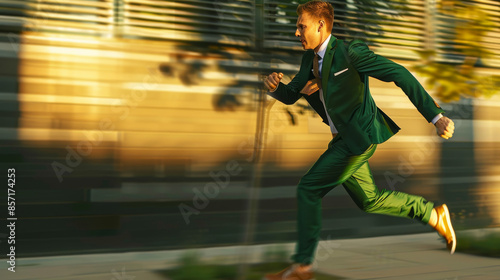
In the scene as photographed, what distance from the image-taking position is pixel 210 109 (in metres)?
7.46

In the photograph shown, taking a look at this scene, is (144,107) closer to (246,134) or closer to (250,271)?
(246,134)

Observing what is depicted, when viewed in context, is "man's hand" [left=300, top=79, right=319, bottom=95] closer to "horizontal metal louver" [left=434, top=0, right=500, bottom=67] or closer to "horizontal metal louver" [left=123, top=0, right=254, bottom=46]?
"horizontal metal louver" [left=123, top=0, right=254, bottom=46]

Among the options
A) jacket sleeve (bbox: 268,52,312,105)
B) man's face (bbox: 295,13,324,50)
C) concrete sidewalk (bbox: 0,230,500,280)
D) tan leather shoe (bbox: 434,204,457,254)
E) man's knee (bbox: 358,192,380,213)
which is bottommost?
concrete sidewalk (bbox: 0,230,500,280)

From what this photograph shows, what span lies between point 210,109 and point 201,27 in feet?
2.55

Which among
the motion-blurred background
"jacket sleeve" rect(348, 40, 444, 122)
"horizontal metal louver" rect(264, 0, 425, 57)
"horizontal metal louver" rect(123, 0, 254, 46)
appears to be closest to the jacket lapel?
"jacket sleeve" rect(348, 40, 444, 122)

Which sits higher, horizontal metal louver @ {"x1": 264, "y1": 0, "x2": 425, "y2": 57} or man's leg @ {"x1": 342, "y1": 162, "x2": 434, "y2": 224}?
horizontal metal louver @ {"x1": 264, "y1": 0, "x2": 425, "y2": 57}

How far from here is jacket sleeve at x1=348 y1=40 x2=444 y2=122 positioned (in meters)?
5.12

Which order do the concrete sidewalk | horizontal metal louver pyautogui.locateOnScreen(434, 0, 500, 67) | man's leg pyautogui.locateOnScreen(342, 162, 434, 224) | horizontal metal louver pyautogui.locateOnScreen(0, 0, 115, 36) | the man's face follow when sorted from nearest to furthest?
the man's face < man's leg pyautogui.locateOnScreen(342, 162, 434, 224) < the concrete sidewalk < horizontal metal louver pyautogui.locateOnScreen(0, 0, 115, 36) < horizontal metal louver pyautogui.locateOnScreen(434, 0, 500, 67)

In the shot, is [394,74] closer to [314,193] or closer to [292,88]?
[292,88]

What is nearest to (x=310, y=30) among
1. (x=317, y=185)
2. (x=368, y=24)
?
(x=317, y=185)

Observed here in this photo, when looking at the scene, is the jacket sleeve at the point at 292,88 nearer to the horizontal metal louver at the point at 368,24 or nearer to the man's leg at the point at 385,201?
the man's leg at the point at 385,201

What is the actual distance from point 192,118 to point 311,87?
7.30 ft

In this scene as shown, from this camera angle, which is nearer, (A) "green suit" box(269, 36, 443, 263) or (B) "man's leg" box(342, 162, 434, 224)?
(A) "green suit" box(269, 36, 443, 263)

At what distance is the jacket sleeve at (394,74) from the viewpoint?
16.8 feet
